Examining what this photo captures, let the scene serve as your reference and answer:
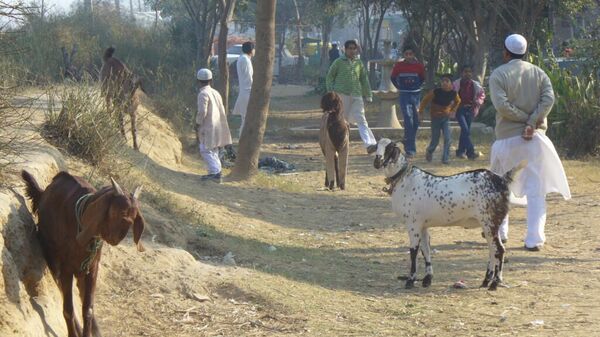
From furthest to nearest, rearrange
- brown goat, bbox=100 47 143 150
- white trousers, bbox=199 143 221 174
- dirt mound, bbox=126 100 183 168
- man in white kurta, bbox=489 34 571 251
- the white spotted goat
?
dirt mound, bbox=126 100 183 168
white trousers, bbox=199 143 221 174
brown goat, bbox=100 47 143 150
man in white kurta, bbox=489 34 571 251
the white spotted goat

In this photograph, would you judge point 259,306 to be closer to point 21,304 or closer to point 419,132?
point 21,304

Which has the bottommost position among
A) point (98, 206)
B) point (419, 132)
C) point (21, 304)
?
point (419, 132)

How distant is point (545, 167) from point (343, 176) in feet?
16.8

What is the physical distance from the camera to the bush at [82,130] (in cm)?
1005

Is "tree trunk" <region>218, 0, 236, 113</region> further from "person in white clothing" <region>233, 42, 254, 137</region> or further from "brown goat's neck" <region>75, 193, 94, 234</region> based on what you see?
"brown goat's neck" <region>75, 193, 94, 234</region>

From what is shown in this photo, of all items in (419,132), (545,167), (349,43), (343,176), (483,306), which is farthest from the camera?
(419,132)

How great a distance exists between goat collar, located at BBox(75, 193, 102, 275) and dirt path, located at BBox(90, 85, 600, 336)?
4.80ft

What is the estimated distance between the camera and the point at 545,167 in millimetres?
10547

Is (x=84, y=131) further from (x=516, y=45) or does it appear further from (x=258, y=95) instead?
(x=258, y=95)

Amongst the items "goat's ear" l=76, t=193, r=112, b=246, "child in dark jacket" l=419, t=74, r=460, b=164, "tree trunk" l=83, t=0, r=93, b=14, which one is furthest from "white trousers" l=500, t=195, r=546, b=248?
"tree trunk" l=83, t=0, r=93, b=14

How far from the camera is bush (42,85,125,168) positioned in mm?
10055

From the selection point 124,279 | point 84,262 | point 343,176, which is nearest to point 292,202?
point 343,176

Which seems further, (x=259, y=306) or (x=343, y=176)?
(x=343, y=176)

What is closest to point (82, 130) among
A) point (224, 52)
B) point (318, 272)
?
point (318, 272)
